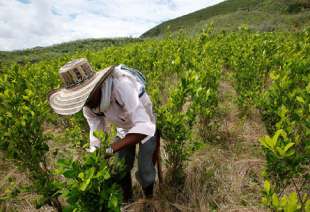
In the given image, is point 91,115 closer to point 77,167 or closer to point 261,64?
point 77,167

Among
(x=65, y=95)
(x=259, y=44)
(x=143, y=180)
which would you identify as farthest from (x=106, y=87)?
(x=259, y=44)

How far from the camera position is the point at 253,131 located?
4.43 m

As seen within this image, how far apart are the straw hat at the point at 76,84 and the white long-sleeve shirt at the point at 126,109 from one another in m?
0.16

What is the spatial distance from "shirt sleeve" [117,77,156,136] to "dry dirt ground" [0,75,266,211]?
105 centimetres

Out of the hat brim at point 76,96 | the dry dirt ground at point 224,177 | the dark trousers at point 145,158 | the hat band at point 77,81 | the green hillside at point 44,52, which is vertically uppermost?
the green hillside at point 44,52

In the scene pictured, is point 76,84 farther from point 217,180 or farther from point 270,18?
point 270,18

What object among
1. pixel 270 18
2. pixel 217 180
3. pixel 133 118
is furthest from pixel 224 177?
pixel 270 18

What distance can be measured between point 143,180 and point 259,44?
442 centimetres

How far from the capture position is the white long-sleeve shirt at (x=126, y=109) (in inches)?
94.1

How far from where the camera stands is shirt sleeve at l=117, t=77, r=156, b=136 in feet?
7.76

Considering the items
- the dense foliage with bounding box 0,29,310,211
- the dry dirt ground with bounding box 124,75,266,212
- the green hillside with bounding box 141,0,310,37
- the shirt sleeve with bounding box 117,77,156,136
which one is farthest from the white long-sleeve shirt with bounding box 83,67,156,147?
the green hillside with bounding box 141,0,310,37

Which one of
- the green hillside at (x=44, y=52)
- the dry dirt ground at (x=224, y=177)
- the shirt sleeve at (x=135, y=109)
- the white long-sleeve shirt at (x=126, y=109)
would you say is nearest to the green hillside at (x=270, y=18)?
the green hillside at (x=44, y=52)

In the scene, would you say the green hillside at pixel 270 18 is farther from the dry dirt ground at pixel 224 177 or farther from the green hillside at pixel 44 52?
the dry dirt ground at pixel 224 177

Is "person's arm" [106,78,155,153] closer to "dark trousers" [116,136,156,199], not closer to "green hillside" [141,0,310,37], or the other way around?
"dark trousers" [116,136,156,199]
